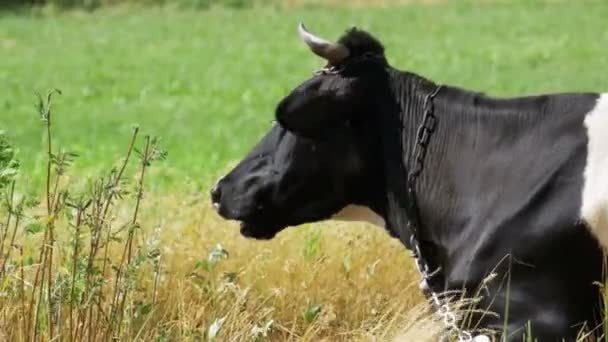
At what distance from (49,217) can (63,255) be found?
0.81m

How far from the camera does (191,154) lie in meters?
13.9

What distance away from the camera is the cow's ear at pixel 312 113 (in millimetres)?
5695

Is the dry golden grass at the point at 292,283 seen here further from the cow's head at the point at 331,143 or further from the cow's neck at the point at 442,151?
the cow's head at the point at 331,143

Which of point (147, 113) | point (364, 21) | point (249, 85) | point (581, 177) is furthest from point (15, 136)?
point (364, 21)

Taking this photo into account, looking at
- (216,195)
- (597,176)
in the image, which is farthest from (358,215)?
(597,176)

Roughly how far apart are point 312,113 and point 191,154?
27.0 ft

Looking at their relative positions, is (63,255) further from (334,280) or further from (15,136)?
(15,136)

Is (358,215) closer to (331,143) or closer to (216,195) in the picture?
(331,143)

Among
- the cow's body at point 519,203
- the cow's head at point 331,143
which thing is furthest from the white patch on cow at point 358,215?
the cow's body at point 519,203

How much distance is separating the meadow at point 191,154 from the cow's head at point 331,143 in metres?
0.42

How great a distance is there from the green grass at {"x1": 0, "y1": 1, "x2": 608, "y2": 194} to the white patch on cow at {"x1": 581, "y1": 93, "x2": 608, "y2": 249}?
3.93 metres

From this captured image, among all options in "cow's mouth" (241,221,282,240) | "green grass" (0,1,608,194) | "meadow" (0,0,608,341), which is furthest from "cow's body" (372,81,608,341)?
"green grass" (0,1,608,194)

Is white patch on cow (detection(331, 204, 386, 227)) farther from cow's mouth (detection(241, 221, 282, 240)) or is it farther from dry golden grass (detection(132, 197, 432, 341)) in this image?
dry golden grass (detection(132, 197, 432, 341))

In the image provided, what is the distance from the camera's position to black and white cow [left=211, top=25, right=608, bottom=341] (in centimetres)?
521
